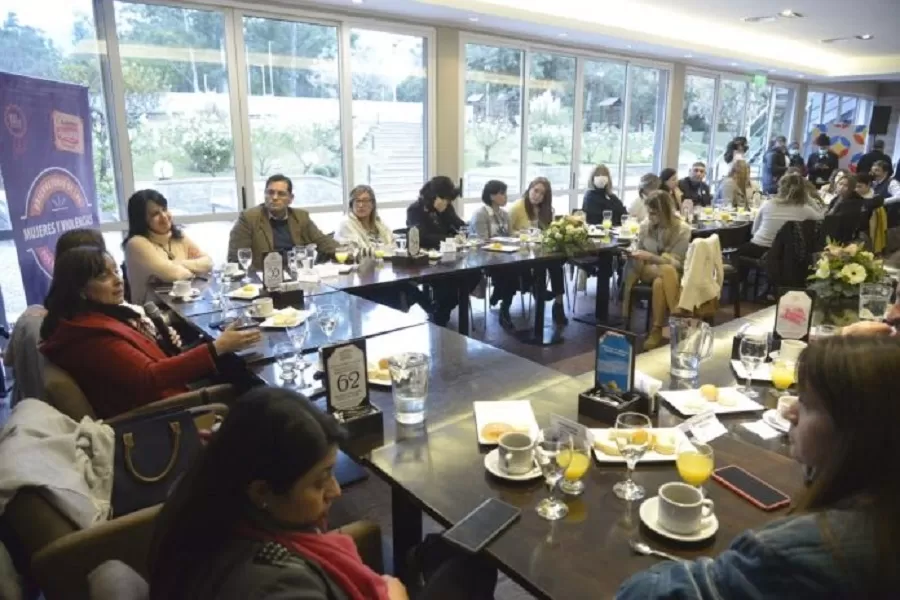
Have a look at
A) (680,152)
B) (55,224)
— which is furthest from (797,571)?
(680,152)

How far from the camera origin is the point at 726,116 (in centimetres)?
1037

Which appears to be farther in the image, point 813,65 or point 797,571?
point 813,65

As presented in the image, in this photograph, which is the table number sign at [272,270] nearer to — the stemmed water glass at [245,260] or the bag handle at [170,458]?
the stemmed water glass at [245,260]

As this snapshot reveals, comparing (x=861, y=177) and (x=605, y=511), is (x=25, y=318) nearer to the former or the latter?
(x=605, y=511)

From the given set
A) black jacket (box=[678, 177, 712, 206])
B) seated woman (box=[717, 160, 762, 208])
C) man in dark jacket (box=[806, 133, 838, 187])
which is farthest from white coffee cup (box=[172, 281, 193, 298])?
man in dark jacket (box=[806, 133, 838, 187])

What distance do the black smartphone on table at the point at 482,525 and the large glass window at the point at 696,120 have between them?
31.2ft

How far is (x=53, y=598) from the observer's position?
121 cm

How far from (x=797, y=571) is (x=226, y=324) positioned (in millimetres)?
2236

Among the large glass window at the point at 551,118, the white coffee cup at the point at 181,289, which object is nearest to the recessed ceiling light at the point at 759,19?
the large glass window at the point at 551,118

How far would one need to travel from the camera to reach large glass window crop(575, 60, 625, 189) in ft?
26.6

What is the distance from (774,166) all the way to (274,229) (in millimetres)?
8437

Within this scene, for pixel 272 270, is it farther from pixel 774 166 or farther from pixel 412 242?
pixel 774 166

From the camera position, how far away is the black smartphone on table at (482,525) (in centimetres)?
112

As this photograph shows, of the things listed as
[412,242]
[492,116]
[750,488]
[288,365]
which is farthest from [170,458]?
[492,116]
